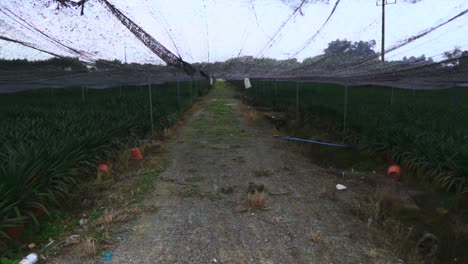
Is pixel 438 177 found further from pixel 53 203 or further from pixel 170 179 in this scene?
pixel 53 203

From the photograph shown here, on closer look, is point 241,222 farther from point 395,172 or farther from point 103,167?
point 395,172

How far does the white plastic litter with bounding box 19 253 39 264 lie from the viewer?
346 centimetres

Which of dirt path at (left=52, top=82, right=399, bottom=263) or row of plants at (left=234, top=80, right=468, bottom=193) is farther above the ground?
row of plants at (left=234, top=80, right=468, bottom=193)

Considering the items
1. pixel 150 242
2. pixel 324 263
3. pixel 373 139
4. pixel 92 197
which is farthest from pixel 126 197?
pixel 373 139

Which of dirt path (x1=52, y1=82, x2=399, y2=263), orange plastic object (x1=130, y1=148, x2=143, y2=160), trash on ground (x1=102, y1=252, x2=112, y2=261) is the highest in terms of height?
orange plastic object (x1=130, y1=148, x2=143, y2=160)

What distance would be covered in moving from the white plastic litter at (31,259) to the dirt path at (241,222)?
1.72ft

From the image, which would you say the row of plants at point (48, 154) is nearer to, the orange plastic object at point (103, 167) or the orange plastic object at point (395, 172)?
the orange plastic object at point (103, 167)

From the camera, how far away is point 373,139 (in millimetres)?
7879

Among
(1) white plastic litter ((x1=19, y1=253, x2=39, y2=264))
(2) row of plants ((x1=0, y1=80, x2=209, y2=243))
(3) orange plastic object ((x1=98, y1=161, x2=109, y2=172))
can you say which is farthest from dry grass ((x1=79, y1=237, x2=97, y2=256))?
(3) orange plastic object ((x1=98, y1=161, x2=109, y2=172))

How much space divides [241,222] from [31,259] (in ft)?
7.32

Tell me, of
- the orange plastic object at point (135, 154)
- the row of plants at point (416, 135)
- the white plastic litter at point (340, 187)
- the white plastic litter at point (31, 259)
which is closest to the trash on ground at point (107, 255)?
the white plastic litter at point (31, 259)

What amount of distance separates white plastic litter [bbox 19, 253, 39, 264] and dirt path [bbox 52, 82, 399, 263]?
1.72ft

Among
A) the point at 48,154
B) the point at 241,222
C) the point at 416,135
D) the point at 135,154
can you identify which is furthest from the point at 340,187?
the point at 48,154

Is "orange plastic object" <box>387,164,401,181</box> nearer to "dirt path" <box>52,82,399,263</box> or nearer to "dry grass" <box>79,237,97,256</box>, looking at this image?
"dirt path" <box>52,82,399,263</box>
